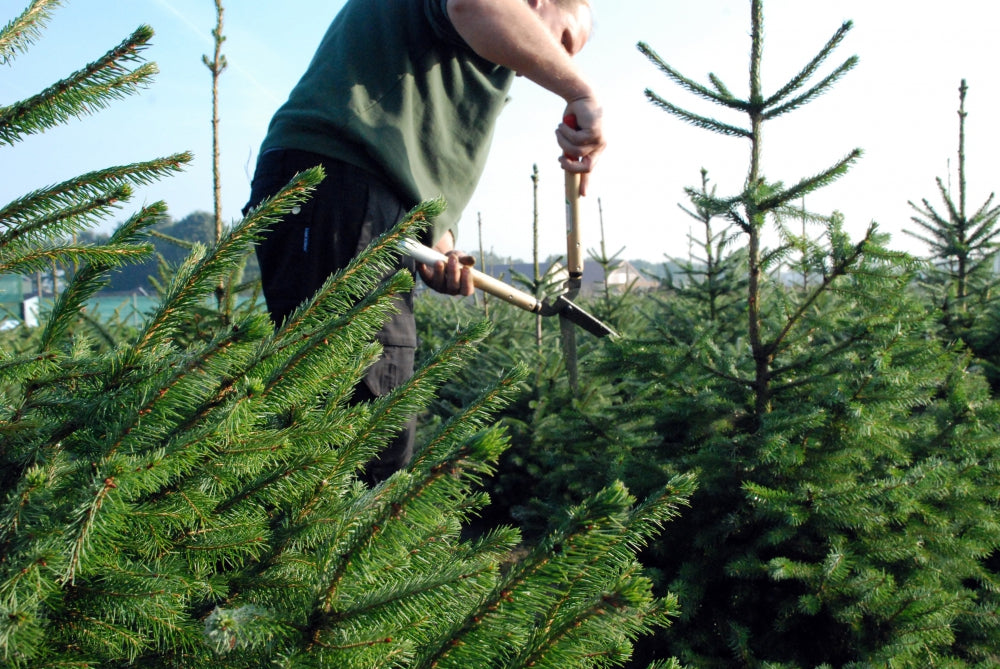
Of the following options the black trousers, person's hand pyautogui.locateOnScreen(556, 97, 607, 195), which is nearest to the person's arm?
person's hand pyautogui.locateOnScreen(556, 97, 607, 195)

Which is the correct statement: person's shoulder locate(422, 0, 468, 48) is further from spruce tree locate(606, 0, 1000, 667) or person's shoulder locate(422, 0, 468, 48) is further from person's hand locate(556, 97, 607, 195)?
spruce tree locate(606, 0, 1000, 667)

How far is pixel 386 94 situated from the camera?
7.13ft

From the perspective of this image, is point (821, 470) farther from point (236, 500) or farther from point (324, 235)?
point (236, 500)

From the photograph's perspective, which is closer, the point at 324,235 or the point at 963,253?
the point at 324,235

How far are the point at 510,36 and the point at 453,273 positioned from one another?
0.76 metres

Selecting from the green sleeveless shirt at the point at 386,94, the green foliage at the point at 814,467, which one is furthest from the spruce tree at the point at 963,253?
the green sleeveless shirt at the point at 386,94

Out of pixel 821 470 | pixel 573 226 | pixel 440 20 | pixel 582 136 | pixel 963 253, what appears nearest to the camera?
pixel 440 20

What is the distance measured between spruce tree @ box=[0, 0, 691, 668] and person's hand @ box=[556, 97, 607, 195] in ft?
4.59


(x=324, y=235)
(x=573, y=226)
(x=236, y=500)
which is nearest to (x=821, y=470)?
(x=573, y=226)

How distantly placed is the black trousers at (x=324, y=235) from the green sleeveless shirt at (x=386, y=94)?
50 mm

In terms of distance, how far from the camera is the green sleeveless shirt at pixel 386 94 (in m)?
2.10

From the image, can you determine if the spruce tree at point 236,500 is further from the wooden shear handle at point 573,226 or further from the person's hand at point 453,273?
the wooden shear handle at point 573,226

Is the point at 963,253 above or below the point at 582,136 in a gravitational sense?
above

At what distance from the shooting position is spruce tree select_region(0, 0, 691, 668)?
0.69 metres
